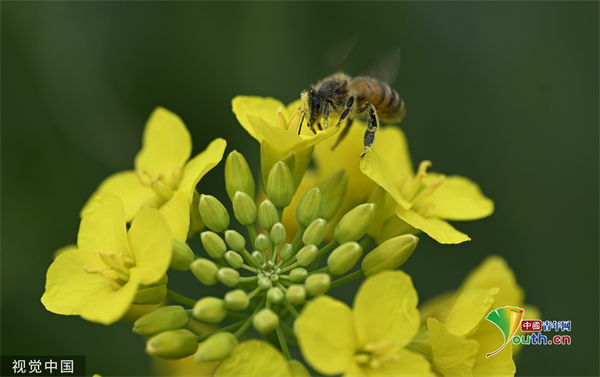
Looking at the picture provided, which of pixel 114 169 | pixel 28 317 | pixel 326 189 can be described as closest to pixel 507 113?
pixel 326 189

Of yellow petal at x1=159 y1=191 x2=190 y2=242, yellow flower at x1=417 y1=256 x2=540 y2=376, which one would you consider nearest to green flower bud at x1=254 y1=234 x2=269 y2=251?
yellow petal at x1=159 y1=191 x2=190 y2=242

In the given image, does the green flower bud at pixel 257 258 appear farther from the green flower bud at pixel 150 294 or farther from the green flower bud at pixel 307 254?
the green flower bud at pixel 150 294

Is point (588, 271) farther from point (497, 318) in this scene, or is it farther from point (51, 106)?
point (51, 106)

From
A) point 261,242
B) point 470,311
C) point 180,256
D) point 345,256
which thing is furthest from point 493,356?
point 180,256

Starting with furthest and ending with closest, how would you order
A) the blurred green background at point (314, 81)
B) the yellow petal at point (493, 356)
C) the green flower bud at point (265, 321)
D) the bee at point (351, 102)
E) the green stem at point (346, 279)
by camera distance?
the blurred green background at point (314, 81) < the bee at point (351, 102) < the green stem at point (346, 279) < the yellow petal at point (493, 356) < the green flower bud at point (265, 321)

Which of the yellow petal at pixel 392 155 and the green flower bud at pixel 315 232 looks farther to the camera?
the yellow petal at pixel 392 155

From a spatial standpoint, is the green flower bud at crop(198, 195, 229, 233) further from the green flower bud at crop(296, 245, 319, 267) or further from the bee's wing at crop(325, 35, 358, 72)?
the bee's wing at crop(325, 35, 358, 72)

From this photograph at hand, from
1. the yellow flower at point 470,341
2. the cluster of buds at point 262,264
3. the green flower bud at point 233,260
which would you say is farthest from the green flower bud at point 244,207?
the yellow flower at point 470,341
